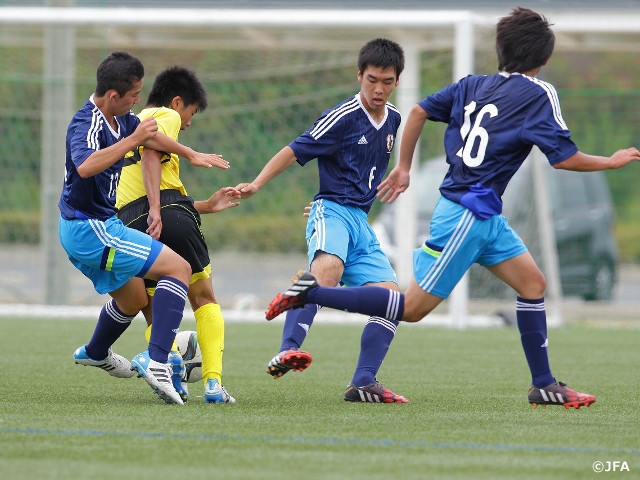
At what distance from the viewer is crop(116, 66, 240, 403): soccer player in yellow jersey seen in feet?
19.9

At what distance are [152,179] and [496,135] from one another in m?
1.81

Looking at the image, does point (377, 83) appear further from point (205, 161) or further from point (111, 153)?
point (111, 153)

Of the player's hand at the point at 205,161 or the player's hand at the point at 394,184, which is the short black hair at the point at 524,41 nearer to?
Result: the player's hand at the point at 394,184

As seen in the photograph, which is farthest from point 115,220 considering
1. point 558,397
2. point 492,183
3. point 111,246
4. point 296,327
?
point 558,397

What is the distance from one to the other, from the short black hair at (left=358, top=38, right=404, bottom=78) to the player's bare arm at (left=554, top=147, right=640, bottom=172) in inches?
51.9

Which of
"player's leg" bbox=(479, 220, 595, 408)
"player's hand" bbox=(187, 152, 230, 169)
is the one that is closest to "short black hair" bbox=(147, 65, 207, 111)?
"player's hand" bbox=(187, 152, 230, 169)

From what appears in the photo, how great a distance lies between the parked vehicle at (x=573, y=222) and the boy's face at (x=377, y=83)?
7.00m

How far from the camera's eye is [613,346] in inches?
395

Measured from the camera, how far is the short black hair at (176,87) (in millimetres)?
6504

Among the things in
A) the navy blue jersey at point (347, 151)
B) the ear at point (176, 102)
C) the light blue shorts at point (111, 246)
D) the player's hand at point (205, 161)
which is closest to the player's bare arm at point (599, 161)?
the navy blue jersey at point (347, 151)

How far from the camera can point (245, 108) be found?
14.4 m

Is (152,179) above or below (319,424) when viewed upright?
above

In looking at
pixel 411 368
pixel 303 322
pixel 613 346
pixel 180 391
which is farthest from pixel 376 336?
pixel 613 346

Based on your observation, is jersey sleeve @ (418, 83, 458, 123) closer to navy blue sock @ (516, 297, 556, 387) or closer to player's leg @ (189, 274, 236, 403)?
navy blue sock @ (516, 297, 556, 387)
